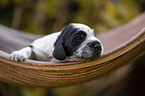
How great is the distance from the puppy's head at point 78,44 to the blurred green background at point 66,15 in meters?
1.88

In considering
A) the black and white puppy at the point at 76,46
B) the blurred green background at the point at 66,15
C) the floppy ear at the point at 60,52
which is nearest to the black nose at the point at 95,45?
the black and white puppy at the point at 76,46

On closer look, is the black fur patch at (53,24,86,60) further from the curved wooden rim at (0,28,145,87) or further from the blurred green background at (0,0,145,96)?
the blurred green background at (0,0,145,96)

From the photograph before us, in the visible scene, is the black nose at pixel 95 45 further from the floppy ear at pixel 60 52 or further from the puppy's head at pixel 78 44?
the floppy ear at pixel 60 52

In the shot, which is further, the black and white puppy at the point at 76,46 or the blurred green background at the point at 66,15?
the blurred green background at the point at 66,15

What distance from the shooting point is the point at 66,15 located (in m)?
3.59

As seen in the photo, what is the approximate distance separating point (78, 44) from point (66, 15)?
2471 mm

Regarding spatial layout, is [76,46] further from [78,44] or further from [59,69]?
[59,69]

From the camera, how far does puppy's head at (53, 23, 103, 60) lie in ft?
3.73

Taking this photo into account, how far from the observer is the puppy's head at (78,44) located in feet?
3.73

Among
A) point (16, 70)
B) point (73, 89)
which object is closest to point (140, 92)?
point (73, 89)

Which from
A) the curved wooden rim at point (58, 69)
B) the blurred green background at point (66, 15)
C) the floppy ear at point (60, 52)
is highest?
the blurred green background at point (66, 15)

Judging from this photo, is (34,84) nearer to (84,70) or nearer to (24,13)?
(84,70)

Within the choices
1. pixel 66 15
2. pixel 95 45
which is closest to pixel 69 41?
pixel 95 45

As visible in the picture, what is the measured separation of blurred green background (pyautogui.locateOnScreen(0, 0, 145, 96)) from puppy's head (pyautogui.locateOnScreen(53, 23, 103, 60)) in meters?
1.88
